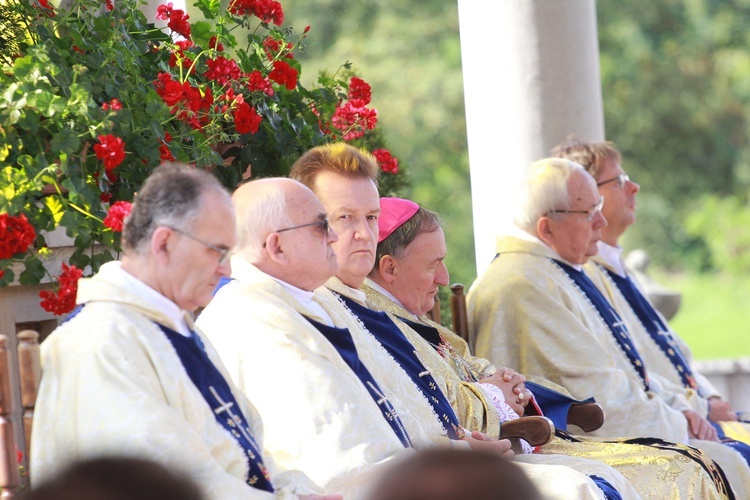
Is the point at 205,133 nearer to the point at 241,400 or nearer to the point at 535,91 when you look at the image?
the point at 241,400

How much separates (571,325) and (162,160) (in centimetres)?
219

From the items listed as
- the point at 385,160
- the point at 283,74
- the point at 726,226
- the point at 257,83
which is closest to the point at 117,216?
the point at 257,83

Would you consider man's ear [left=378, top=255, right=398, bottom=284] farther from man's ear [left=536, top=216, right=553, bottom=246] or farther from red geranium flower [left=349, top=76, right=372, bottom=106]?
man's ear [left=536, top=216, right=553, bottom=246]

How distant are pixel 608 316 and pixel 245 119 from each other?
236cm

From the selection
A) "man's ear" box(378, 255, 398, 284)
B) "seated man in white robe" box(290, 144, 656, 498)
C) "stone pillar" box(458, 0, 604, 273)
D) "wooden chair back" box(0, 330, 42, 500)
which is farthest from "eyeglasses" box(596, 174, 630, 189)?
"wooden chair back" box(0, 330, 42, 500)

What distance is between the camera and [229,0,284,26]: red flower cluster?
4520 mm

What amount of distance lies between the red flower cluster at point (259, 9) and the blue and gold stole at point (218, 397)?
5.52ft

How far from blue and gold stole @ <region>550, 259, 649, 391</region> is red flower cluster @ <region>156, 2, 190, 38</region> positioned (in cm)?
225

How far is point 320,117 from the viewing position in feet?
16.1

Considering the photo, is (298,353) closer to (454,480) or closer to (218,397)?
(218,397)

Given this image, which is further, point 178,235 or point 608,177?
point 608,177

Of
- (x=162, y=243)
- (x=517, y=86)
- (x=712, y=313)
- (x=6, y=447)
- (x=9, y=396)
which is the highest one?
Answer: (x=517, y=86)

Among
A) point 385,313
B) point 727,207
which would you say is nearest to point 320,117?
point 385,313

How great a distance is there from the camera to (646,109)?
19.4m
